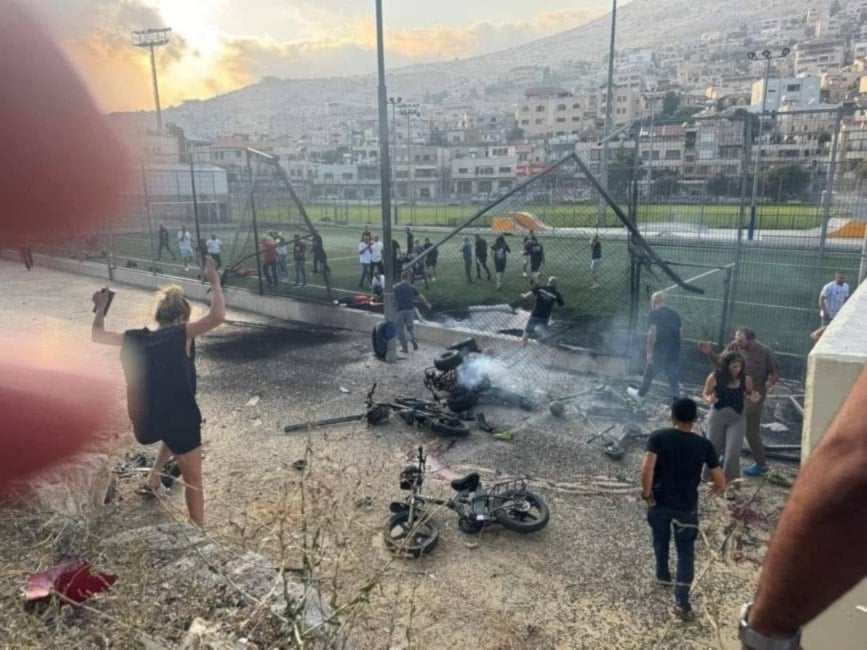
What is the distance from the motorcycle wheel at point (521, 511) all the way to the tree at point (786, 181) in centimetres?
1121

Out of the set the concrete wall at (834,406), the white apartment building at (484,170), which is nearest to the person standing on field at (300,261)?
the concrete wall at (834,406)

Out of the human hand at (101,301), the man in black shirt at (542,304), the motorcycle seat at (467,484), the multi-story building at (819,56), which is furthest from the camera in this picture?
the multi-story building at (819,56)

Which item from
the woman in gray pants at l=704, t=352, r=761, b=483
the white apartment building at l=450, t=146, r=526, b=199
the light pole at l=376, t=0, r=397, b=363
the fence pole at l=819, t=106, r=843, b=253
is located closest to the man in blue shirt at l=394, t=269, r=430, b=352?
the light pole at l=376, t=0, r=397, b=363

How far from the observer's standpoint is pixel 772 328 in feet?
35.1

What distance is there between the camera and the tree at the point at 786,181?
42.4ft

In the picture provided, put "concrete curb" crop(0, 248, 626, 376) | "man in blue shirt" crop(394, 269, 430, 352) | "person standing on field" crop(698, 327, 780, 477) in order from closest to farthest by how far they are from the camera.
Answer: "person standing on field" crop(698, 327, 780, 477)
"concrete curb" crop(0, 248, 626, 376)
"man in blue shirt" crop(394, 269, 430, 352)

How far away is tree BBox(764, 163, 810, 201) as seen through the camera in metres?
12.9

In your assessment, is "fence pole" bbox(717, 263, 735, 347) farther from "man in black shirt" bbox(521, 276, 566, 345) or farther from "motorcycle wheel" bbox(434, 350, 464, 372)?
"motorcycle wheel" bbox(434, 350, 464, 372)

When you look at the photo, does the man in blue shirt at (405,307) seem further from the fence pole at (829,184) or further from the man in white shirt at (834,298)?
the fence pole at (829,184)

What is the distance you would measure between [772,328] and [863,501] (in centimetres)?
1100

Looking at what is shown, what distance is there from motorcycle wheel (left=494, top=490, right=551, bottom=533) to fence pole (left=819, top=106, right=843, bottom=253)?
33.9 ft

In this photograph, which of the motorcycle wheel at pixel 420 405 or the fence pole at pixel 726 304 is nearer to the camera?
the motorcycle wheel at pixel 420 405

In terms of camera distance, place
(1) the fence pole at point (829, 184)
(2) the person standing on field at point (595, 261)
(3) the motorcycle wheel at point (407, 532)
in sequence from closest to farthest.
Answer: (3) the motorcycle wheel at point (407, 532) < (1) the fence pole at point (829, 184) < (2) the person standing on field at point (595, 261)

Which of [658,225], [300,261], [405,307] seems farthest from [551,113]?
[405,307]
